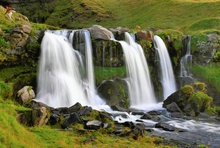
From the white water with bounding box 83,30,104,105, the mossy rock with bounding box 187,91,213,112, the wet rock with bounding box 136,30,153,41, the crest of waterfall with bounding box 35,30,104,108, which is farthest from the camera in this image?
the wet rock with bounding box 136,30,153,41

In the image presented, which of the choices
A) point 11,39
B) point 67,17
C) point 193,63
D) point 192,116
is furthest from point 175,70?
point 67,17

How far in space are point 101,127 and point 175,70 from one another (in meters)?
19.6

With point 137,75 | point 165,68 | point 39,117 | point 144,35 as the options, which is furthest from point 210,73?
point 39,117

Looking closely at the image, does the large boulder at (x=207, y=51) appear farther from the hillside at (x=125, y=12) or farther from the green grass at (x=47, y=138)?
the green grass at (x=47, y=138)

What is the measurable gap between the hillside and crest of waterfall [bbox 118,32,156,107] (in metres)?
17.9

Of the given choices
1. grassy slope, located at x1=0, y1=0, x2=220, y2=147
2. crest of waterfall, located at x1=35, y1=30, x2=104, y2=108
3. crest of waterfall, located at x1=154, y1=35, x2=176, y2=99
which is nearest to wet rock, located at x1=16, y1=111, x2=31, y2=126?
grassy slope, located at x1=0, y1=0, x2=220, y2=147

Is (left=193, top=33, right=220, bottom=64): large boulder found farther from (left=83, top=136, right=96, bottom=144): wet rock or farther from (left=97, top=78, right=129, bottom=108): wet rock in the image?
(left=83, top=136, right=96, bottom=144): wet rock

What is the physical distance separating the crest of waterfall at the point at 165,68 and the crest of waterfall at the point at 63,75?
849cm

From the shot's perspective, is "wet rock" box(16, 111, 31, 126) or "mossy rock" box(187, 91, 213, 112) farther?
"mossy rock" box(187, 91, 213, 112)

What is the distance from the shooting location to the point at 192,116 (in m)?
23.4

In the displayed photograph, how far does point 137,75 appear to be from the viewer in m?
29.9

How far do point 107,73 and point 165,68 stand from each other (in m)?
7.62

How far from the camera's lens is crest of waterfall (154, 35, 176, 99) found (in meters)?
31.7

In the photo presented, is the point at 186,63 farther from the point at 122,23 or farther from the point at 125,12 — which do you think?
the point at 125,12
